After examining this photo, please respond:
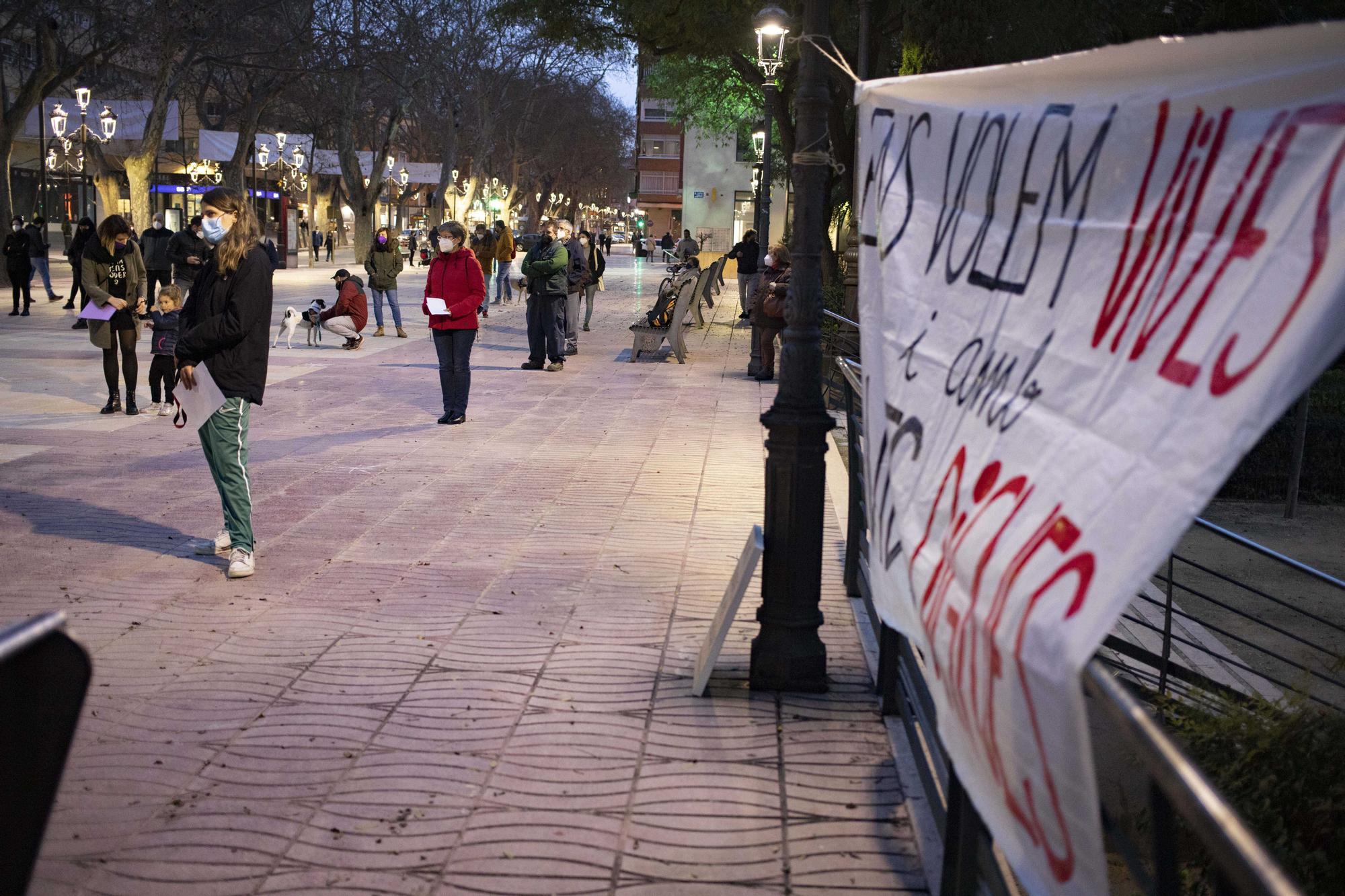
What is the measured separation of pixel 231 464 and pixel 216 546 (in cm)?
65

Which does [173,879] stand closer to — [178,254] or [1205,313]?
[1205,313]

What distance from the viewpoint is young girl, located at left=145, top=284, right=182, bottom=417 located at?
1198 centimetres

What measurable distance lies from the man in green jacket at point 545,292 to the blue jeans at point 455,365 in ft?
14.9

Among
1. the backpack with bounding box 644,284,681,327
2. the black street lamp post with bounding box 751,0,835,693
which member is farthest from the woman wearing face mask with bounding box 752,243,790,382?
the black street lamp post with bounding box 751,0,835,693

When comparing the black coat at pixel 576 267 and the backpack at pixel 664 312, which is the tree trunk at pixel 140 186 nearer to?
the black coat at pixel 576 267

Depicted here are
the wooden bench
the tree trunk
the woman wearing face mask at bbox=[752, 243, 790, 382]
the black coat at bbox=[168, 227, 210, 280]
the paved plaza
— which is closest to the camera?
the paved plaza

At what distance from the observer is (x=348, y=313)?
19.4 m

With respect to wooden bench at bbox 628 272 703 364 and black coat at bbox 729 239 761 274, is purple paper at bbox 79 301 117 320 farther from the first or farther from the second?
black coat at bbox 729 239 761 274

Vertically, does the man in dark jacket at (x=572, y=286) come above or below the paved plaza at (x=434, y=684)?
above

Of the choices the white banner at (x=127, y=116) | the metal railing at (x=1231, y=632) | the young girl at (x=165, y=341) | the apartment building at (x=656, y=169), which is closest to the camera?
the metal railing at (x=1231, y=632)

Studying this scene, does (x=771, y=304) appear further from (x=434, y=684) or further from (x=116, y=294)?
(x=434, y=684)

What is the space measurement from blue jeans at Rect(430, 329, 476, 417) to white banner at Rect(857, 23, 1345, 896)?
9.48 metres

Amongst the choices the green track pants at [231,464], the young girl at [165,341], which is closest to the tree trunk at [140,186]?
the young girl at [165,341]

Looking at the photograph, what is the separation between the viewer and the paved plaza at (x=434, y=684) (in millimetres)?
3932
